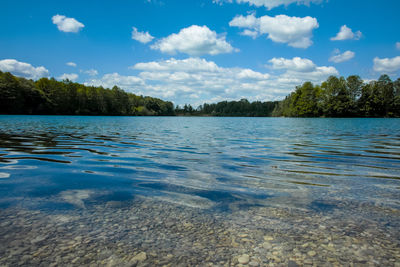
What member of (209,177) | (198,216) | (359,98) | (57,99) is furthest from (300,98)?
(198,216)

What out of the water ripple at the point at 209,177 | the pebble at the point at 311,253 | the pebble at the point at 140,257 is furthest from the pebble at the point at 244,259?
the water ripple at the point at 209,177

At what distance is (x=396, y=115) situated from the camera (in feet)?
324

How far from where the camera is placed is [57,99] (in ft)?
348

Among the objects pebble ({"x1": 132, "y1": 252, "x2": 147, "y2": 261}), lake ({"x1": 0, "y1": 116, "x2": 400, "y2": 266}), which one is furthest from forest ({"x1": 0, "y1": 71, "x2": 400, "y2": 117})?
pebble ({"x1": 132, "y1": 252, "x2": 147, "y2": 261})

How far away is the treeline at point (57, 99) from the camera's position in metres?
86.4

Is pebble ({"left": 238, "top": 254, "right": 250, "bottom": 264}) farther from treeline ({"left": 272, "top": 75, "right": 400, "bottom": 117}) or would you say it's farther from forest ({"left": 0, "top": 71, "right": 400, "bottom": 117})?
treeline ({"left": 272, "top": 75, "right": 400, "bottom": 117})

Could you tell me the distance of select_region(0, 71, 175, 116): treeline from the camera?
284ft

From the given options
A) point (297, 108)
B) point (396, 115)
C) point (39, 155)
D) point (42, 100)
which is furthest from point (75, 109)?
point (396, 115)

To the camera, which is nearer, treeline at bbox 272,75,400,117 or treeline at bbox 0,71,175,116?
treeline at bbox 0,71,175,116

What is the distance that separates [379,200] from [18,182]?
7829 millimetres

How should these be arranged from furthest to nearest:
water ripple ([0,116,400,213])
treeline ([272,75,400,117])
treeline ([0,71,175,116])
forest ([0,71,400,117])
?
1. treeline ([272,75,400,117])
2. forest ([0,71,400,117])
3. treeline ([0,71,175,116])
4. water ripple ([0,116,400,213])

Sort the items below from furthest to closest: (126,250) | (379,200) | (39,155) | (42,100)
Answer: (42,100)
(39,155)
(379,200)
(126,250)

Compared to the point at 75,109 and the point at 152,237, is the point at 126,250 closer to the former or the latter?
the point at 152,237

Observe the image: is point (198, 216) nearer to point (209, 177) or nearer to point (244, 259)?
point (244, 259)
